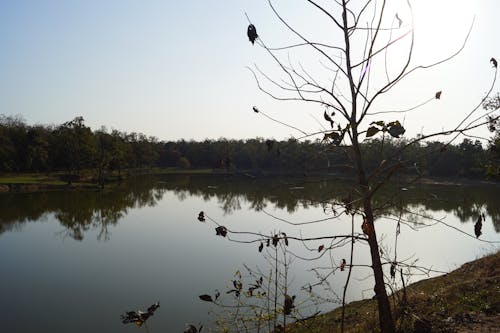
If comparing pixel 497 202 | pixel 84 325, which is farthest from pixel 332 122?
pixel 497 202

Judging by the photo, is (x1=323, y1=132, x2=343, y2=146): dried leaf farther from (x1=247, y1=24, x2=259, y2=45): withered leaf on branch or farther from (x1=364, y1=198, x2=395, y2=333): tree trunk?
(x1=247, y1=24, x2=259, y2=45): withered leaf on branch

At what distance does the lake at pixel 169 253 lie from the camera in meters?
6.25

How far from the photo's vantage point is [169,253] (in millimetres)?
16172

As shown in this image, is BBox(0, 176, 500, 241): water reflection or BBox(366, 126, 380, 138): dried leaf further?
BBox(0, 176, 500, 241): water reflection

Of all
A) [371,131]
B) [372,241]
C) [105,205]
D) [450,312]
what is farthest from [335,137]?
[105,205]

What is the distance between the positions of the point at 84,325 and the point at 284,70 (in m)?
9.32

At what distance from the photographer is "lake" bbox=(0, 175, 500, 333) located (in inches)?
246

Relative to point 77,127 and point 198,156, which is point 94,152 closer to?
point 77,127

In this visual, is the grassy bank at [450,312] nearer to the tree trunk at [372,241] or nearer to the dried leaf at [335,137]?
the tree trunk at [372,241]

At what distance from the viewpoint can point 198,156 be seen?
75562 mm

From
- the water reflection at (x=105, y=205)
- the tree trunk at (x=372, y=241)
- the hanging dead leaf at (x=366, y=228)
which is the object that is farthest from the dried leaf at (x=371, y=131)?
the water reflection at (x=105, y=205)

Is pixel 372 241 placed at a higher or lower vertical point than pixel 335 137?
lower

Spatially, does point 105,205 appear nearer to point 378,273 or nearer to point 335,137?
point 378,273

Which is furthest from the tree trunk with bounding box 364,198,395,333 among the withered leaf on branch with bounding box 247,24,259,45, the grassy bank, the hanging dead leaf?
the withered leaf on branch with bounding box 247,24,259,45
